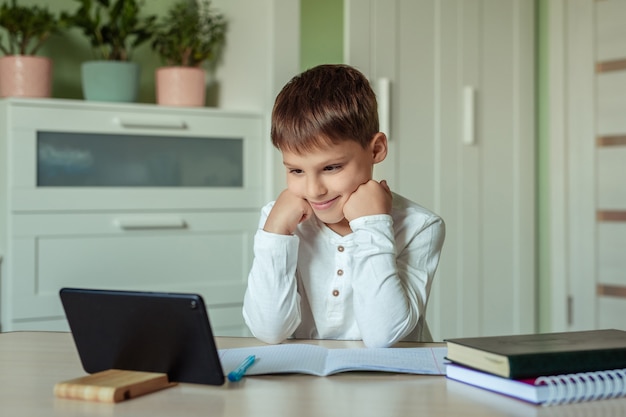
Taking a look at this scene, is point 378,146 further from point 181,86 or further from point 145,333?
point 181,86

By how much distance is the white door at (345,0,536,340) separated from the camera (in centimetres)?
310

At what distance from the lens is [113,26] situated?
2.92 meters

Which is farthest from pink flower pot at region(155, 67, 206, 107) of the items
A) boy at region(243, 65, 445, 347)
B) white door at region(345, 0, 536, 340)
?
boy at region(243, 65, 445, 347)

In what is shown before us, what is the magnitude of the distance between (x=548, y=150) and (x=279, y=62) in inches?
49.6

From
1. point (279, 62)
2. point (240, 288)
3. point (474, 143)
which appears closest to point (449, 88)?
point (474, 143)

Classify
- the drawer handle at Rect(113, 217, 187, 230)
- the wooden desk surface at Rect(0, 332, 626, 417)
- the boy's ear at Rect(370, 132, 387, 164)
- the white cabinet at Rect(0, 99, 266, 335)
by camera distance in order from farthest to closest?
the drawer handle at Rect(113, 217, 187, 230) < the white cabinet at Rect(0, 99, 266, 335) < the boy's ear at Rect(370, 132, 387, 164) < the wooden desk surface at Rect(0, 332, 626, 417)

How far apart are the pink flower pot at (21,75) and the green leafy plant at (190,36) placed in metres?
0.45

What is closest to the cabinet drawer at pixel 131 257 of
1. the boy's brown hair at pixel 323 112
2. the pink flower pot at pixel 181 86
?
the pink flower pot at pixel 181 86

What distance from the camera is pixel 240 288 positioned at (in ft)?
9.79

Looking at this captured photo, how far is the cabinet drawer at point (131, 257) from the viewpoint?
2.65 m

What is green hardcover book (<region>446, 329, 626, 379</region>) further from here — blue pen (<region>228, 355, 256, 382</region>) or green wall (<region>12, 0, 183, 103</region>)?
green wall (<region>12, 0, 183, 103</region>)

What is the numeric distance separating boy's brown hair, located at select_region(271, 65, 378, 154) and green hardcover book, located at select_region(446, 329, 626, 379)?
508mm

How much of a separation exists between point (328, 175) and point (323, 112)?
0.11 meters

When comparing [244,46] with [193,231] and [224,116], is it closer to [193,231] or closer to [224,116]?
[224,116]
